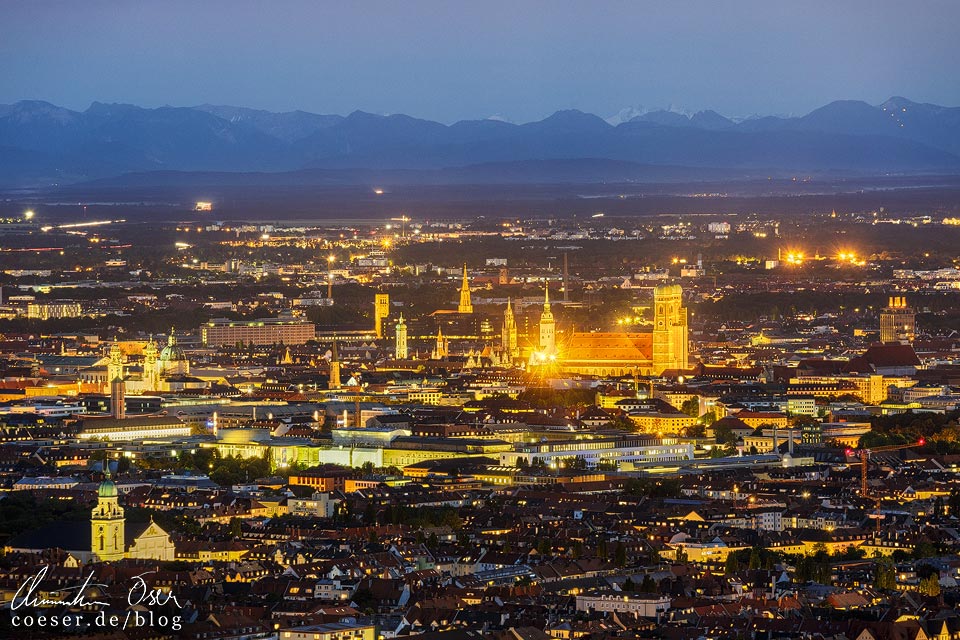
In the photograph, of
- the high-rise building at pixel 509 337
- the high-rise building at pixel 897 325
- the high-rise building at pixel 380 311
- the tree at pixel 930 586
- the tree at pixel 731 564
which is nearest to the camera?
the tree at pixel 930 586

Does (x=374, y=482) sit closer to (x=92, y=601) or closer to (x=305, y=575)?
(x=305, y=575)

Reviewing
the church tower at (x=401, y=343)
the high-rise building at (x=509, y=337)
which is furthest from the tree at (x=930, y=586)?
the church tower at (x=401, y=343)

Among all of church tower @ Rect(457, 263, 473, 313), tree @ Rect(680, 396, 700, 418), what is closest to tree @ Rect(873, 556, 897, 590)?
tree @ Rect(680, 396, 700, 418)

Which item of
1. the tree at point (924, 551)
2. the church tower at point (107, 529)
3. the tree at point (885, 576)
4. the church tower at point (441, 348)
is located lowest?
the church tower at point (441, 348)

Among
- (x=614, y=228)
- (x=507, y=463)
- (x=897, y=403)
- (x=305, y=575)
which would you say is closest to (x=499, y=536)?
(x=305, y=575)

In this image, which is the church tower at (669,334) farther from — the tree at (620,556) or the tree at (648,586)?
the tree at (648,586)
